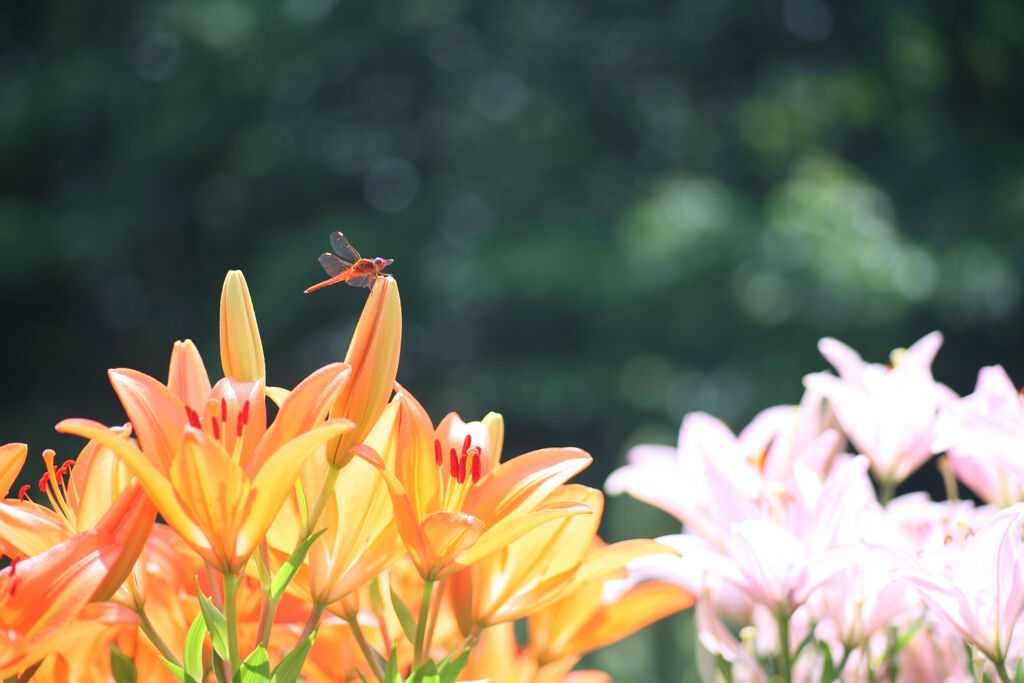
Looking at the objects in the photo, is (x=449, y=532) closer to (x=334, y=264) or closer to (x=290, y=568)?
(x=290, y=568)

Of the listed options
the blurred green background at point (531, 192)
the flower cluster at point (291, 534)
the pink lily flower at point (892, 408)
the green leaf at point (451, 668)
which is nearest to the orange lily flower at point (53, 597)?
the flower cluster at point (291, 534)

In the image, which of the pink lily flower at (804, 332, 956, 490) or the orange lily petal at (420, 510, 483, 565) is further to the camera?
the pink lily flower at (804, 332, 956, 490)

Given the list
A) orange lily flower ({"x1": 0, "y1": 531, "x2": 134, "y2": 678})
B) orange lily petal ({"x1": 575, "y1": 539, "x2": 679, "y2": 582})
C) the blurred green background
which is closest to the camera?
orange lily flower ({"x1": 0, "y1": 531, "x2": 134, "y2": 678})

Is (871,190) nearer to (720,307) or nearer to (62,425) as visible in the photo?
(720,307)

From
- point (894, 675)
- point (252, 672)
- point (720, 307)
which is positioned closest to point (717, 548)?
point (894, 675)

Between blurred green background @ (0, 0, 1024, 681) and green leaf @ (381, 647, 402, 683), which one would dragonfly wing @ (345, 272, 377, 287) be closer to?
green leaf @ (381, 647, 402, 683)

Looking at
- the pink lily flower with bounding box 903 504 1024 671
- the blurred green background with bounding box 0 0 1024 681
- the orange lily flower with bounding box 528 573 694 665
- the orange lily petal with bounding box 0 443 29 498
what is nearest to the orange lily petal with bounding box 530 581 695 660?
the orange lily flower with bounding box 528 573 694 665

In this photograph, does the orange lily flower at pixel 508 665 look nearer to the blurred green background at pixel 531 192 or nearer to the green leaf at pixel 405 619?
the green leaf at pixel 405 619
